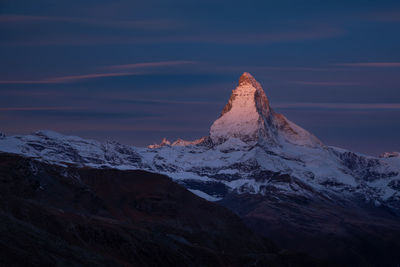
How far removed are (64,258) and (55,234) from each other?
132 feet

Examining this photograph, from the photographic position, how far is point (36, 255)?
14812 centimetres

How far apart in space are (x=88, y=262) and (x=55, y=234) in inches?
1246

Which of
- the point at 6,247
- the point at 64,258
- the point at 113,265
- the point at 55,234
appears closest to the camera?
the point at 6,247

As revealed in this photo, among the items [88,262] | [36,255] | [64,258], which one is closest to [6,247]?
[36,255]

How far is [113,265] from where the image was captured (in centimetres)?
18662

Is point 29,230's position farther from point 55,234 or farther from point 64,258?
point 55,234

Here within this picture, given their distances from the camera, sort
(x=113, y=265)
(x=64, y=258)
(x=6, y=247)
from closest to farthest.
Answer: (x=6, y=247)
(x=64, y=258)
(x=113, y=265)

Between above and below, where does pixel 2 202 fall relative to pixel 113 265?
above

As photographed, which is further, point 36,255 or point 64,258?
point 64,258

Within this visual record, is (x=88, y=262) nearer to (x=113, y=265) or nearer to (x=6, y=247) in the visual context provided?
(x=113, y=265)

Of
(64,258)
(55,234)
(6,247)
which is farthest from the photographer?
(55,234)

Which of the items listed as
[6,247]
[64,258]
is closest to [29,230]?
[64,258]

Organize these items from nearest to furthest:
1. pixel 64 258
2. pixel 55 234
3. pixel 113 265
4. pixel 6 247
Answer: pixel 6 247, pixel 64 258, pixel 113 265, pixel 55 234

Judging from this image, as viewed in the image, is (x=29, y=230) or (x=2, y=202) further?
(x=2, y=202)
